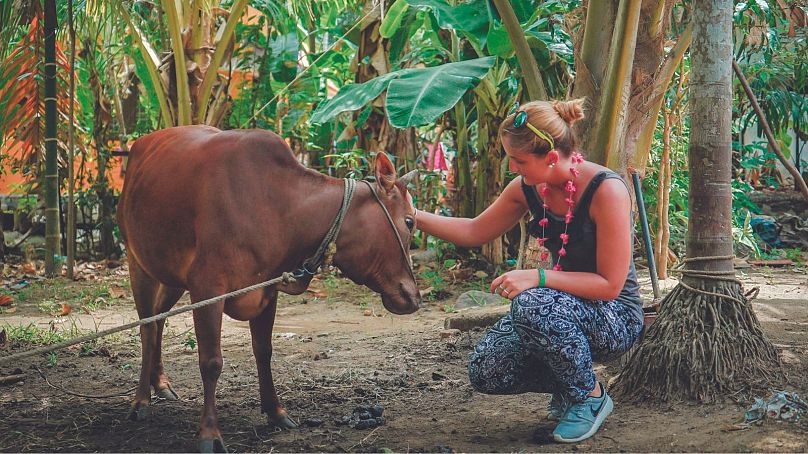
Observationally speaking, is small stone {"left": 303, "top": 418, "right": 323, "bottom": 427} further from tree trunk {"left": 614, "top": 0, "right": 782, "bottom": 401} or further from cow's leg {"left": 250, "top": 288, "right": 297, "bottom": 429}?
tree trunk {"left": 614, "top": 0, "right": 782, "bottom": 401}

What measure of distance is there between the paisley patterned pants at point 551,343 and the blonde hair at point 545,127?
52 centimetres

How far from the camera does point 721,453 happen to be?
2807 mm

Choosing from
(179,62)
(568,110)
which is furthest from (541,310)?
(179,62)

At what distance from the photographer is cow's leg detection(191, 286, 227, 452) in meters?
3.07

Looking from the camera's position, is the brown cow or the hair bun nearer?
the hair bun

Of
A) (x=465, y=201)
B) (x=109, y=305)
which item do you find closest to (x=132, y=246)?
(x=109, y=305)

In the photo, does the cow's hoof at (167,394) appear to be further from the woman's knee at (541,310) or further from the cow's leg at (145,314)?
the woman's knee at (541,310)

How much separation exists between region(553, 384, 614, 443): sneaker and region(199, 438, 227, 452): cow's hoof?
1.22m

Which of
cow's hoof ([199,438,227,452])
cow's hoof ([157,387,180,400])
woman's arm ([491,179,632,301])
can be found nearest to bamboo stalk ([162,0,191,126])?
cow's hoof ([157,387,180,400])

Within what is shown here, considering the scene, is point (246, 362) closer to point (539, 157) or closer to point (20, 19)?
point (539, 157)

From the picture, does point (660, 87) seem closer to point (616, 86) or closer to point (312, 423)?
point (616, 86)

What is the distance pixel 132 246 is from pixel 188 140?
58 centimetres

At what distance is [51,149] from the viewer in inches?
319

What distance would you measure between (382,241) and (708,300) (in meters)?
1.39
